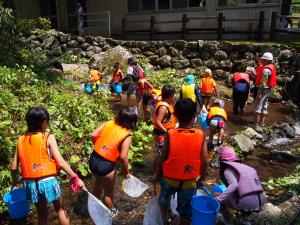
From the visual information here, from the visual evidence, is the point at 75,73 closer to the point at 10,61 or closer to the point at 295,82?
the point at 10,61

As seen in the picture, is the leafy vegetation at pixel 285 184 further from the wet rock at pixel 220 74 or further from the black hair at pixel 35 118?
the wet rock at pixel 220 74

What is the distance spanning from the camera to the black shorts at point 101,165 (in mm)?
4383

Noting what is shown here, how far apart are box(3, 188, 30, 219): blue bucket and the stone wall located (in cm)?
1147

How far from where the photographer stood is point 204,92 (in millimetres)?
9969

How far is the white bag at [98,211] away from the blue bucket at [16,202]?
124 cm

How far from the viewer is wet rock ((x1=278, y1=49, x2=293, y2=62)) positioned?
45.3 ft

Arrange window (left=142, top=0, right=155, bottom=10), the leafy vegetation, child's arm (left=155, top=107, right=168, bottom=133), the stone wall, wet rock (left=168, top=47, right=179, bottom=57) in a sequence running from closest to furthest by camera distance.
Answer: child's arm (left=155, top=107, right=168, bottom=133) → the leafy vegetation → the stone wall → wet rock (left=168, top=47, right=179, bottom=57) → window (left=142, top=0, right=155, bottom=10)

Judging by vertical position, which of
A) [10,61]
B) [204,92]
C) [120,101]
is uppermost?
[10,61]

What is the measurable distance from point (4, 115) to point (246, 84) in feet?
21.4

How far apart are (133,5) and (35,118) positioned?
16733 mm

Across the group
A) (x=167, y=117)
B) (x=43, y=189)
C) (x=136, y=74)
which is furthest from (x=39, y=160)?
(x=136, y=74)

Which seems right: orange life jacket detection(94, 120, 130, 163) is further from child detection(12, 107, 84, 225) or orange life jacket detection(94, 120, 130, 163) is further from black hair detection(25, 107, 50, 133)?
black hair detection(25, 107, 50, 133)

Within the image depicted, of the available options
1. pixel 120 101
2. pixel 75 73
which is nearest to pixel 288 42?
pixel 120 101

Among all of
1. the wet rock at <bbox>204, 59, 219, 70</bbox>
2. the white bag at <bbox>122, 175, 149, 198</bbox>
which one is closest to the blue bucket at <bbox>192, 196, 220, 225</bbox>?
the white bag at <bbox>122, 175, 149, 198</bbox>
